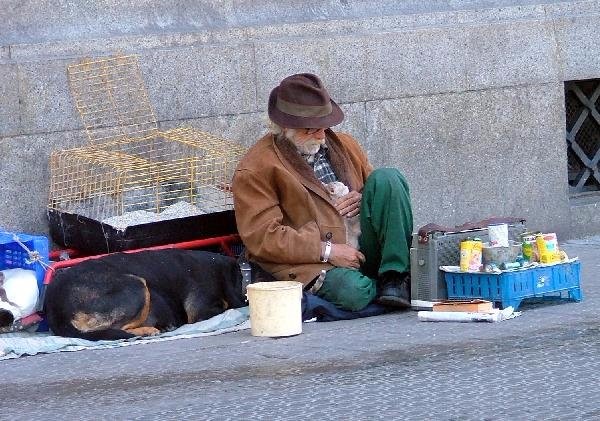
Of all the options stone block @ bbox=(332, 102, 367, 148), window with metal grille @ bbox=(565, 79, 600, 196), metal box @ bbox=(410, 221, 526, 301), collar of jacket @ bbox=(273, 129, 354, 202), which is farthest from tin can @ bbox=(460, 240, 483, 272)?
window with metal grille @ bbox=(565, 79, 600, 196)

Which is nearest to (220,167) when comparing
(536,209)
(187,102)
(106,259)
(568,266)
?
(187,102)

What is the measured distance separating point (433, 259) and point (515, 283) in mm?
419

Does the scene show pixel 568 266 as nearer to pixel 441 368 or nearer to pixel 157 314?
pixel 441 368

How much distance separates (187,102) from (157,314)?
157 cm

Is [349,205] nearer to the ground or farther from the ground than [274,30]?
nearer to the ground

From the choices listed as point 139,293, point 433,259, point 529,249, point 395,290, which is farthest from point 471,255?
point 139,293

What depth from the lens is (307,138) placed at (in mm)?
6531

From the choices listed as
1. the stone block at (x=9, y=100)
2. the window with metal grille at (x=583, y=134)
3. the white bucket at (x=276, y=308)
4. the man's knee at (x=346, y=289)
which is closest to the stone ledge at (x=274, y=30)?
the stone block at (x=9, y=100)

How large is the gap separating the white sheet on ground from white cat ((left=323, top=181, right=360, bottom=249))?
689mm

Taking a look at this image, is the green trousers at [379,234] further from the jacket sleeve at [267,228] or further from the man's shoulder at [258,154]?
the man's shoulder at [258,154]

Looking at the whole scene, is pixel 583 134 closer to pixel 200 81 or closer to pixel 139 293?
pixel 200 81

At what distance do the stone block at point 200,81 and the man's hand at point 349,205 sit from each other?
1.19 meters

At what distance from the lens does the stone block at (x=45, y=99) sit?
270 inches

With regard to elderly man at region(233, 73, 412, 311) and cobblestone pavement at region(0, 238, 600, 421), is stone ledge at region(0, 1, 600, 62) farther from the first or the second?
cobblestone pavement at region(0, 238, 600, 421)
